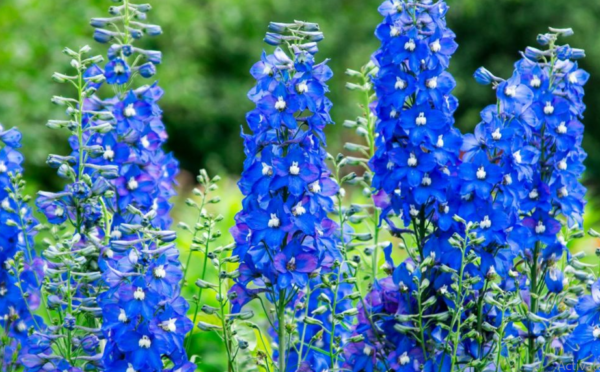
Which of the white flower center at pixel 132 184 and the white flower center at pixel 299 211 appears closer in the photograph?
the white flower center at pixel 299 211

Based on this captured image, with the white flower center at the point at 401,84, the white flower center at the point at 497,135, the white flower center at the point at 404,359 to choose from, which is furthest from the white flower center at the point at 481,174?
the white flower center at the point at 404,359

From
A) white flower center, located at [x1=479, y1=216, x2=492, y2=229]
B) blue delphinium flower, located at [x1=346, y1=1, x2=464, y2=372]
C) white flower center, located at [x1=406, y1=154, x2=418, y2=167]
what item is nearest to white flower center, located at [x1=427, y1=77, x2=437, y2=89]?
blue delphinium flower, located at [x1=346, y1=1, x2=464, y2=372]

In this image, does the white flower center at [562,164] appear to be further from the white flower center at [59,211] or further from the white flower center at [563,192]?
the white flower center at [59,211]

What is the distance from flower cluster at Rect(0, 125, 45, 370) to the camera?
2988 millimetres

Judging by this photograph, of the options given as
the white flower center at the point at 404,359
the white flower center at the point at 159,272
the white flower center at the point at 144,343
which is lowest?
the white flower center at the point at 144,343

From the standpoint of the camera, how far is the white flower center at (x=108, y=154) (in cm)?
296

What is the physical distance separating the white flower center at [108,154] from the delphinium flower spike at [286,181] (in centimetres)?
58

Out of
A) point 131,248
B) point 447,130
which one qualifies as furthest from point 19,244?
point 447,130

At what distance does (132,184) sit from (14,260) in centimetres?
53

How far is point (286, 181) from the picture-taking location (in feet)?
8.27

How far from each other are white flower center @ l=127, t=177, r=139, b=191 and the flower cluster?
364 mm

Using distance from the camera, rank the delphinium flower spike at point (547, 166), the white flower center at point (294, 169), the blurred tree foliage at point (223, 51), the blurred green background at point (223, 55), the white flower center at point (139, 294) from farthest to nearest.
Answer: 1. the blurred tree foliage at point (223, 51)
2. the blurred green background at point (223, 55)
3. the delphinium flower spike at point (547, 166)
4. the white flower center at point (294, 169)
5. the white flower center at point (139, 294)

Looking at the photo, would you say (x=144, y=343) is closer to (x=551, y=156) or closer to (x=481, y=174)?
(x=481, y=174)

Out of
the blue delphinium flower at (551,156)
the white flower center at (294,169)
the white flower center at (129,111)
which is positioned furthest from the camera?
the white flower center at (129,111)
